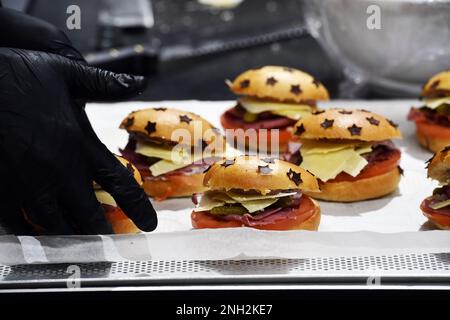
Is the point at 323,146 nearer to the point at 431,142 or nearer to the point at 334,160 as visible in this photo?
the point at 334,160

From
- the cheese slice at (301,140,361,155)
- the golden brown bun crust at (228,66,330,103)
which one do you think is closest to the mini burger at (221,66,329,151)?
the golden brown bun crust at (228,66,330,103)

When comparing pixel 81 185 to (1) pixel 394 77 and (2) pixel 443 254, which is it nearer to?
(2) pixel 443 254

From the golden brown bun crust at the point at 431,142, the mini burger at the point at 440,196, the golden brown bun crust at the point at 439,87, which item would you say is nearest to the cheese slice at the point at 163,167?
the mini burger at the point at 440,196

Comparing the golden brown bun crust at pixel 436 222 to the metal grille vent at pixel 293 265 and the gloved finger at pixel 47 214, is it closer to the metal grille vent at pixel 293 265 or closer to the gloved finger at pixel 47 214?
the metal grille vent at pixel 293 265

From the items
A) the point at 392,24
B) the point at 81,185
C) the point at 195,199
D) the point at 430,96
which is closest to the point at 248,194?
the point at 195,199

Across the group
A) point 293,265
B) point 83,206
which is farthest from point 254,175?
point 83,206
